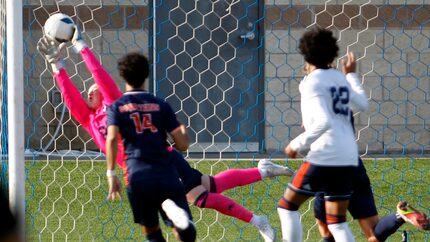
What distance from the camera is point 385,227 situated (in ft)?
13.0

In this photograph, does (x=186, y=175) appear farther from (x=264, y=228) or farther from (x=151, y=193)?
(x=151, y=193)

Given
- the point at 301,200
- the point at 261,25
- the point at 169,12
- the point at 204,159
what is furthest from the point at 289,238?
the point at 261,25

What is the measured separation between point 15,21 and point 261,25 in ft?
12.2

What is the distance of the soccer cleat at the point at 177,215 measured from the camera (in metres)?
3.43

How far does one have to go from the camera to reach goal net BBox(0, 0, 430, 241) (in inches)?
237

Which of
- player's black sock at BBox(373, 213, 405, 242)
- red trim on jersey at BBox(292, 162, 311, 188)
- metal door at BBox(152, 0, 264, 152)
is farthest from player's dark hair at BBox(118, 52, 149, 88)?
metal door at BBox(152, 0, 264, 152)

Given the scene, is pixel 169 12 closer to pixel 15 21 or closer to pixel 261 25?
pixel 261 25

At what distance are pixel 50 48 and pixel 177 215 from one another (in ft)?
3.64

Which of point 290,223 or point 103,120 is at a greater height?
point 103,120

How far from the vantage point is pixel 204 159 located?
6336 millimetres

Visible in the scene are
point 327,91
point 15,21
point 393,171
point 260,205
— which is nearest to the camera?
point 327,91

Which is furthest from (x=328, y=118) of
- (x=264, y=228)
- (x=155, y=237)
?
(x=264, y=228)

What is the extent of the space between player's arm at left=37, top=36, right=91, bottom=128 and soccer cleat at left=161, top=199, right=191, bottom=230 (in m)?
0.93

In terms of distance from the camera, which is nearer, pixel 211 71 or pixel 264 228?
pixel 264 228
